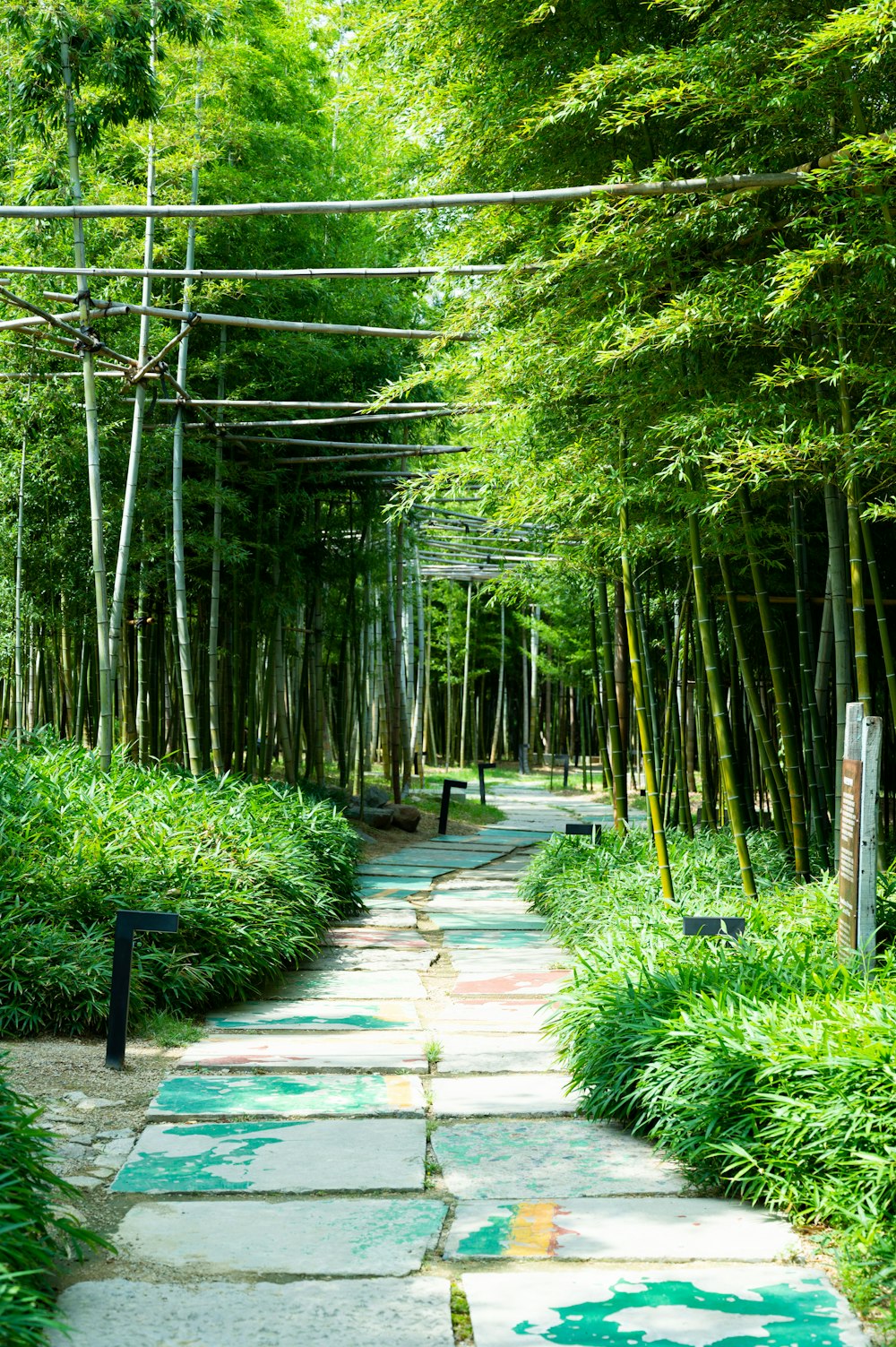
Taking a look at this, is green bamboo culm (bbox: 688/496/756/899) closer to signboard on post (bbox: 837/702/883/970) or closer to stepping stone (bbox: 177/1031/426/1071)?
signboard on post (bbox: 837/702/883/970)

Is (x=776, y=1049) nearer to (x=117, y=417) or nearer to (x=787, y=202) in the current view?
(x=787, y=202)

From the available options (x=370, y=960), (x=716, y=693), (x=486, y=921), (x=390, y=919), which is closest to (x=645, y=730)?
(x=716, y=693)

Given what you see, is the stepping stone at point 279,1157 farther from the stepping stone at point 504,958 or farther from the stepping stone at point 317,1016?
the stepping stone at point 504,958

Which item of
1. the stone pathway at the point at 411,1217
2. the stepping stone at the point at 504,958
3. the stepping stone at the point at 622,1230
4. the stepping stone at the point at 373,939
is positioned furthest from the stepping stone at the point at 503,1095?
the stepping stone at the point at 373,939

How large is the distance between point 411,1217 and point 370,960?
2553 mm

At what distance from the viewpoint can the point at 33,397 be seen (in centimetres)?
698

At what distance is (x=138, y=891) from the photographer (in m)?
3.95

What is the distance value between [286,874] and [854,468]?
2.79 metres

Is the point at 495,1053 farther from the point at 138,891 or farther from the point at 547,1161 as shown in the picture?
the point at 138,891

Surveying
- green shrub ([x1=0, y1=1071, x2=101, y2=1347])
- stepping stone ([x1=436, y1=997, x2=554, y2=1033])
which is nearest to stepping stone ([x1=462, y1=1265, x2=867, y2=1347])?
green shrub ([x1=0, y1=1071, x2=101, y2=1347])

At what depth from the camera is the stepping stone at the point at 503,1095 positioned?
288 centimetres

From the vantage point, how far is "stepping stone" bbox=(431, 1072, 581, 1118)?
2883 millimetres

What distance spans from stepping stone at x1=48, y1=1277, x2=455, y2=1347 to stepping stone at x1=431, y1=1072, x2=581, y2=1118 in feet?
3.14

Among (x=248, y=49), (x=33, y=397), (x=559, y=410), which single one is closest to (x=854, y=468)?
(x=559, y=410)
